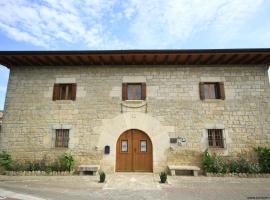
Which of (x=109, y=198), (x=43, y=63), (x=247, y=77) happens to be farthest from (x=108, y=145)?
(x=247, y=77)

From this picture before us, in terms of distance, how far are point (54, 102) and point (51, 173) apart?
10.1 ft

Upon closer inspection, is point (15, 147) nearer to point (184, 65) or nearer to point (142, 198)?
point (142, 198)

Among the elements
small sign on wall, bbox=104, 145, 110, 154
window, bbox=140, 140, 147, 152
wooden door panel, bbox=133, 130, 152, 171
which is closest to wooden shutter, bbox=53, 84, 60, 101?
small sign on wall, bbox=104, 145, 110, 154

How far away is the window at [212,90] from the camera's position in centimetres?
913

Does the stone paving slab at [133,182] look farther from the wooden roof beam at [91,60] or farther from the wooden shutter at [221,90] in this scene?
the wooden roof beam at [91,60]

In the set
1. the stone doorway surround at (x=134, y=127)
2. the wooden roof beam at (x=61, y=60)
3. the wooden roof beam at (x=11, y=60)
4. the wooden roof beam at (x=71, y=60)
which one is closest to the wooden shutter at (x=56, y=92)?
the wooden roof beam at (x=61, y=60)

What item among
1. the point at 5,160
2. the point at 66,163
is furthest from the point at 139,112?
the point at 5,160

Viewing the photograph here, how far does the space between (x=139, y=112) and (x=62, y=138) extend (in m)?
3.58

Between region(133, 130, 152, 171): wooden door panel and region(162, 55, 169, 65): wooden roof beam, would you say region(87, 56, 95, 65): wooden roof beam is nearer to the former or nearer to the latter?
region(162, 55, 169, 65): wooden roof beam

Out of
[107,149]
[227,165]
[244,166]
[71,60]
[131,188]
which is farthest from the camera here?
[71,60]

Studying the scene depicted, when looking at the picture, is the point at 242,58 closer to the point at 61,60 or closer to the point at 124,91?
the point at 124,91

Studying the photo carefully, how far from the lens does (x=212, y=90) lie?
940 cm

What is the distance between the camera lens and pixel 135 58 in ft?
30.0

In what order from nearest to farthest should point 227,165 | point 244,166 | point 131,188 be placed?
1. point 131,188
2. point 244,166
3. point 227,165
